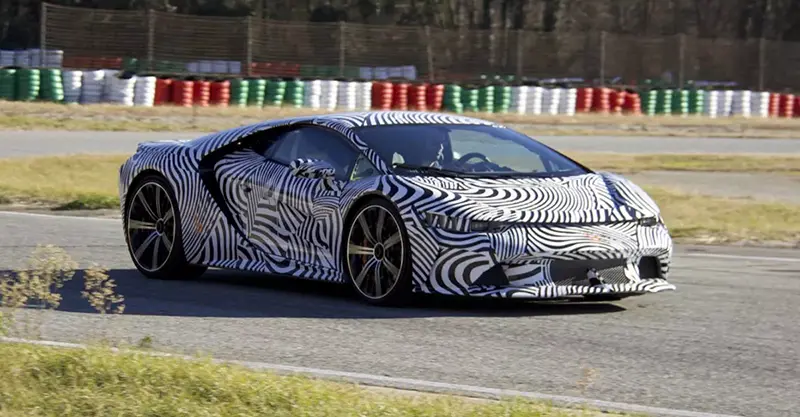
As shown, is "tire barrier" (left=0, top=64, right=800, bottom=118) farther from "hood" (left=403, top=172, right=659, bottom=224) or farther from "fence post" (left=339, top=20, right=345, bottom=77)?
"hood" (left=403, top=172, right=659, bottom=224)

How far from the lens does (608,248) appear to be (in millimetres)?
8602

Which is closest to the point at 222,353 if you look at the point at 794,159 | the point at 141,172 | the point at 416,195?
the point at 416,195

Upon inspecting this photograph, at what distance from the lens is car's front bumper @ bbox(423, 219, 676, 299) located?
846 cm

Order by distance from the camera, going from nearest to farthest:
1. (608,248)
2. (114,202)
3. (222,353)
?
(222,353)
(608,248)
(114,202)

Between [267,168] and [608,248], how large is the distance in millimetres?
2464

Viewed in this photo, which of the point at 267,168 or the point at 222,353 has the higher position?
the point at 267,168

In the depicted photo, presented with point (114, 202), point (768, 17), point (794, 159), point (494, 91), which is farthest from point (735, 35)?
point (114, 202)

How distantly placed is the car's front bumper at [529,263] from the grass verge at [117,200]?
5.64 metres

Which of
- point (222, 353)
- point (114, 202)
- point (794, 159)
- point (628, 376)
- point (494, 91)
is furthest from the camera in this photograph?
point (494, 91)

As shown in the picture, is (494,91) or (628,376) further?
(494,91)

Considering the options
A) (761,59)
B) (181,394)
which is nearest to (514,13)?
(761,59)

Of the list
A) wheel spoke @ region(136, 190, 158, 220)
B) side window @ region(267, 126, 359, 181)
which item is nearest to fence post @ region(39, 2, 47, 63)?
wheel spoke @ region(136, 190, 158, 220)

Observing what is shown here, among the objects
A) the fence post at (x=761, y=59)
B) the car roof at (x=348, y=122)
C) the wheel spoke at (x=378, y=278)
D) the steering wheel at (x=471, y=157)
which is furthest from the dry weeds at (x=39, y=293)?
the fence post at (x=761, y=59)

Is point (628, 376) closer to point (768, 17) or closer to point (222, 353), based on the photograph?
point (222, 353)
